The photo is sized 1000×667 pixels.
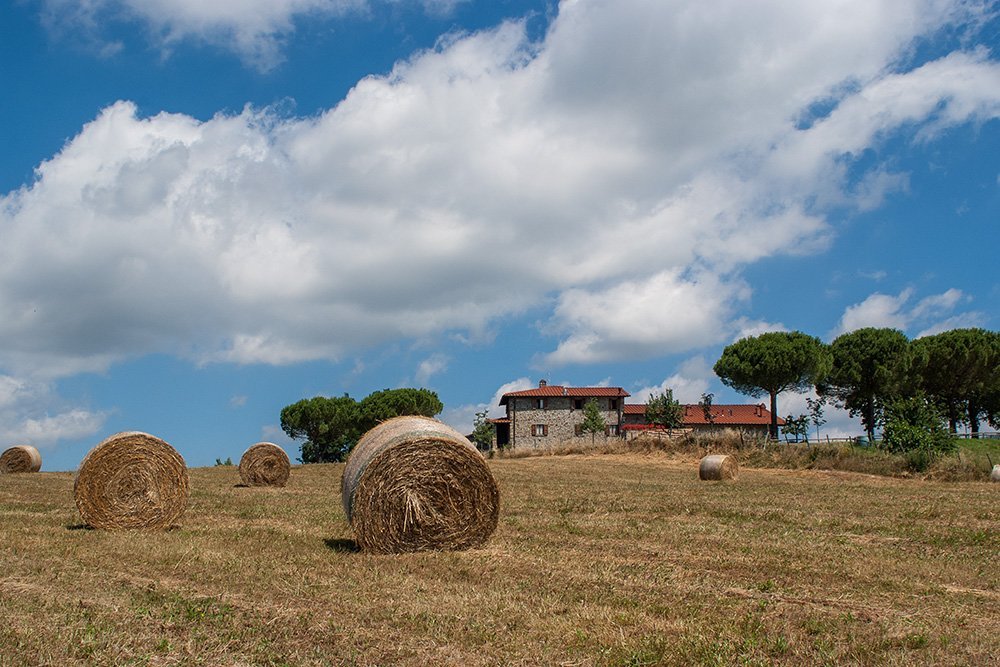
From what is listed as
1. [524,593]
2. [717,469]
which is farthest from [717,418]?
[524,593]

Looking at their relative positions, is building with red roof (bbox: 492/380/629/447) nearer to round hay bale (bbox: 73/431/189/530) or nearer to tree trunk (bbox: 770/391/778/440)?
tree trunk (bbox: 770/391/778/440)

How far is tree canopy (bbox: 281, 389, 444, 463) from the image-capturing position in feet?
275

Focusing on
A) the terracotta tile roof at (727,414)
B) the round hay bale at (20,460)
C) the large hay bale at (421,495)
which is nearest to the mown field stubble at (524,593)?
the large hay bale at (421,495)

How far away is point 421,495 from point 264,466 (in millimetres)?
18943

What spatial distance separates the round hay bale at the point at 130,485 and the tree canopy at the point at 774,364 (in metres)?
58.2

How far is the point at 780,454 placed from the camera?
42.9 m

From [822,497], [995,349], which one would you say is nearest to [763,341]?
[995,349]

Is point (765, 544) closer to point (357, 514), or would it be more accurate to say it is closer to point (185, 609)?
point (357, 514)

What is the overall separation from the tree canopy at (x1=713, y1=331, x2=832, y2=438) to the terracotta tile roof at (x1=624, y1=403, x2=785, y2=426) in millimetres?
15795

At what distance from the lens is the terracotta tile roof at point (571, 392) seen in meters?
82.8

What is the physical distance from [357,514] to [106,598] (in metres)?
4.19

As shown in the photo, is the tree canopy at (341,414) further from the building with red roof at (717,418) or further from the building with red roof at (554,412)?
the building with red roof at (717,418)

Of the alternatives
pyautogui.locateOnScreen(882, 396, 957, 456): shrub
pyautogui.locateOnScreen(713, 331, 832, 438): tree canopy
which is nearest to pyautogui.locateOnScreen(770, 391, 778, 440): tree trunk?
pyautogui.locateOnScreen(713, 331, 832, 438): tree canopy

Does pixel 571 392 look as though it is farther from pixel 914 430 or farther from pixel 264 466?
pixel 264 466
